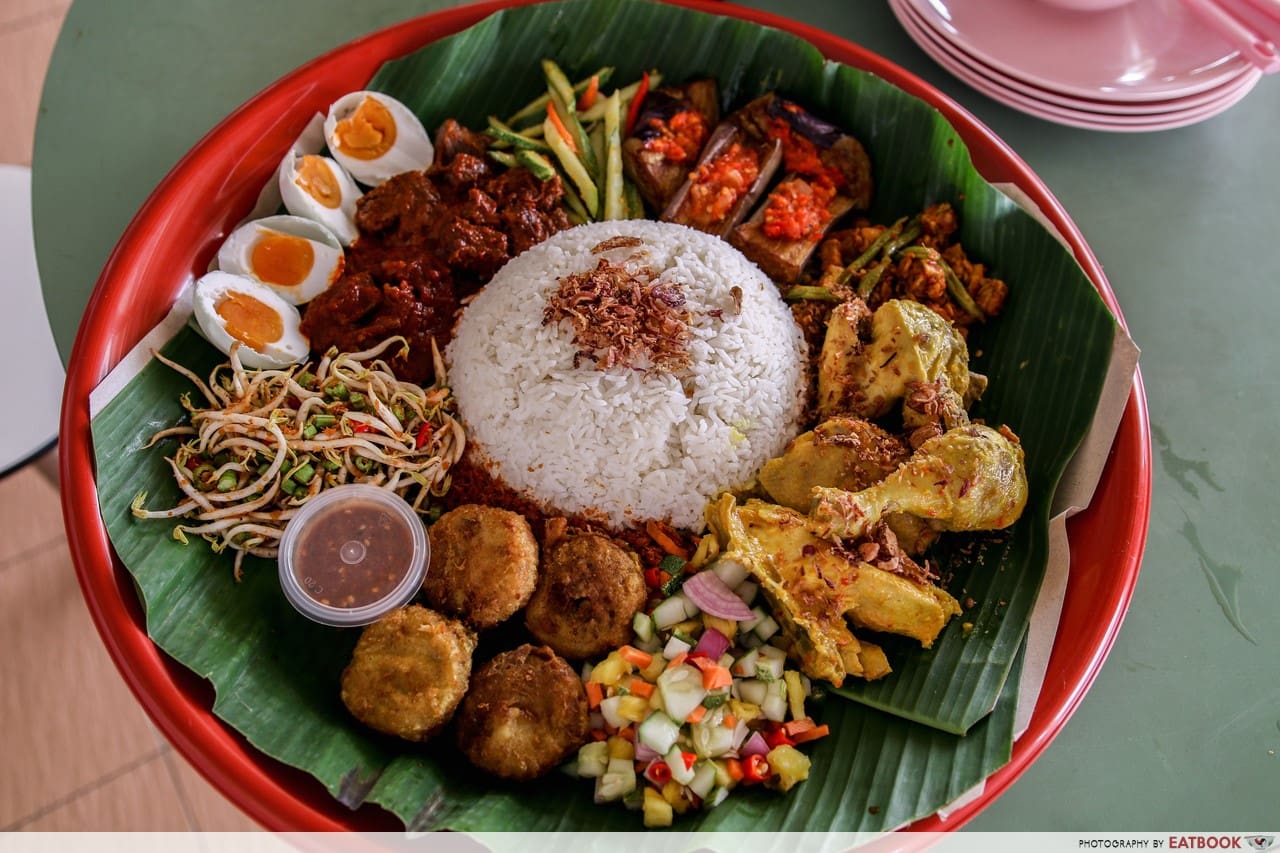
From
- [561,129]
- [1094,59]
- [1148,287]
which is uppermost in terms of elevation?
[1094,59]

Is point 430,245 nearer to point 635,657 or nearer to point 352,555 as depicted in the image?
point 352,555

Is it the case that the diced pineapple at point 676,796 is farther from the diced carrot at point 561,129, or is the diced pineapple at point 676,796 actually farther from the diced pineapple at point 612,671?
the diced carrot at point 561,129

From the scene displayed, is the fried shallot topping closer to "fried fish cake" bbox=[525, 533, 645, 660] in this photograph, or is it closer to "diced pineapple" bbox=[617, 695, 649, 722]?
"fried fish cake" bbox=[525, 533, 645, 660]

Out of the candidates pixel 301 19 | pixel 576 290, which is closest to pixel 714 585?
pixel 576 290

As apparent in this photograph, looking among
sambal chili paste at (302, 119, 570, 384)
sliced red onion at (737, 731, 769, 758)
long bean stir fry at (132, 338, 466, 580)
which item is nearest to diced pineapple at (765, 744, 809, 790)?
sliced red onion at (737, 731, 769, 758)

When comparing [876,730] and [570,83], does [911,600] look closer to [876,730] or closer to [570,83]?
[876,730]

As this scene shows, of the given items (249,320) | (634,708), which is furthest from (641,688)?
(249,320)
